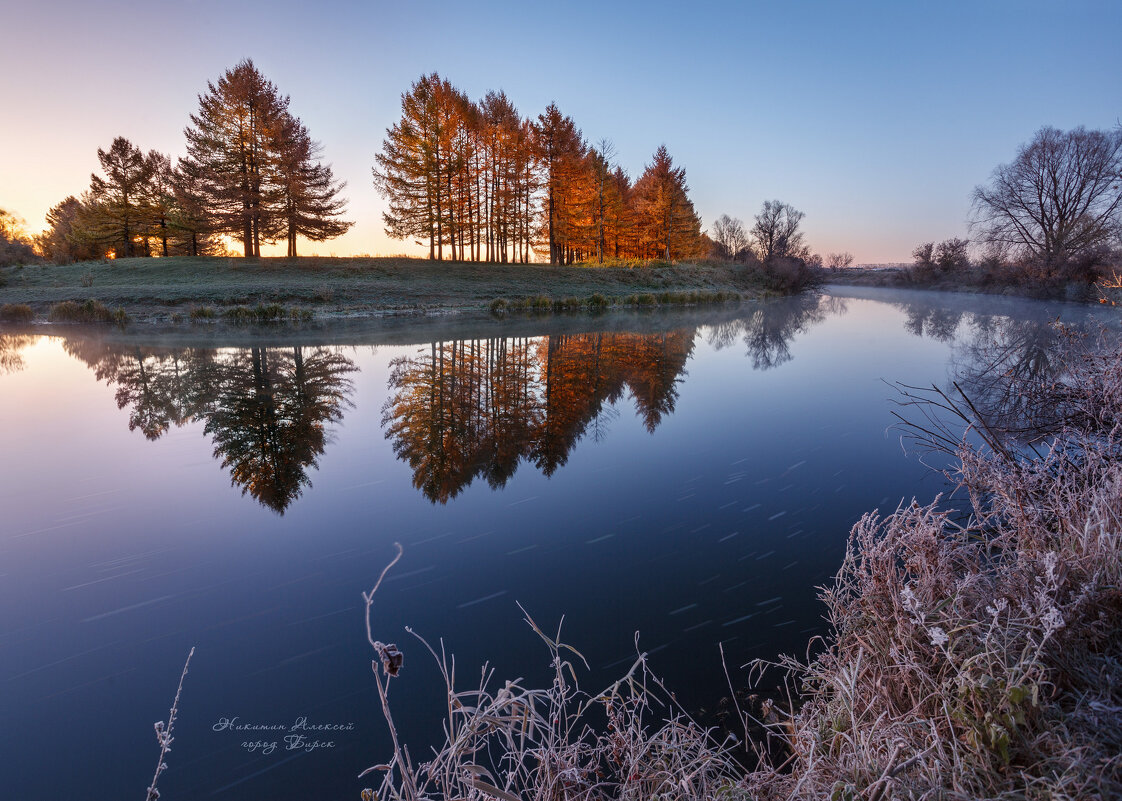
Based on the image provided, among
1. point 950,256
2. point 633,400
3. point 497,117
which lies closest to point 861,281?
point 950,256

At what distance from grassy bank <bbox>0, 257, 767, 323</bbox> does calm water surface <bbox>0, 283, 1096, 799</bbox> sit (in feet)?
43.1

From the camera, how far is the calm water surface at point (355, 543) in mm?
2594

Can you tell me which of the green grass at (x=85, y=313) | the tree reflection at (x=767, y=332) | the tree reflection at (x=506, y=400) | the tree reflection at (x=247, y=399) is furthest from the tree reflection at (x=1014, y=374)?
the green grass at (x=85, y=313)

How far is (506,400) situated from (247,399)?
4353 millimetres

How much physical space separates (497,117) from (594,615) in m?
41.8

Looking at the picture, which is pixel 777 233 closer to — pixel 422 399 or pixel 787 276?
pixel 787 276

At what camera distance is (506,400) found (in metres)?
9.09

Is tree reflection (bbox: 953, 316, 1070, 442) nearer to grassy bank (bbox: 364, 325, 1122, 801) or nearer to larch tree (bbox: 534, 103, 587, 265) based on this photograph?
grassy bank (bbox: 364, 325, 1122, 801)

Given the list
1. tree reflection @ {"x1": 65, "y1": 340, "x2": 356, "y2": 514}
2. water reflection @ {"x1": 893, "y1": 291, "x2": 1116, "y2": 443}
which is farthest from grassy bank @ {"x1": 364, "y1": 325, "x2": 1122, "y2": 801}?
tree reflection @ {"x1": 65, "y1": 340, "x2": 356, "y2": 514}

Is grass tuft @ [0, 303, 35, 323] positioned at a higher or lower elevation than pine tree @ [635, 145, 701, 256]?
lower

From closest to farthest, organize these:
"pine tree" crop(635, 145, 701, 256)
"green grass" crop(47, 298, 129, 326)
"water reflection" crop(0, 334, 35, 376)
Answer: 1. "water reflection" crop(0, 334, 35, 376)
2. "green grass" crop(47, 298, 129, 326)
3. "pine tree" crop(635, 145, 701, 256)

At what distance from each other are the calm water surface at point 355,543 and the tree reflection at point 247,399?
0.07m

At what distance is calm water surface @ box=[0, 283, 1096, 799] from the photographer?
259 cm

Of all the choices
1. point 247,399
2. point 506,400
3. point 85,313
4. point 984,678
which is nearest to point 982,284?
point 506,400
